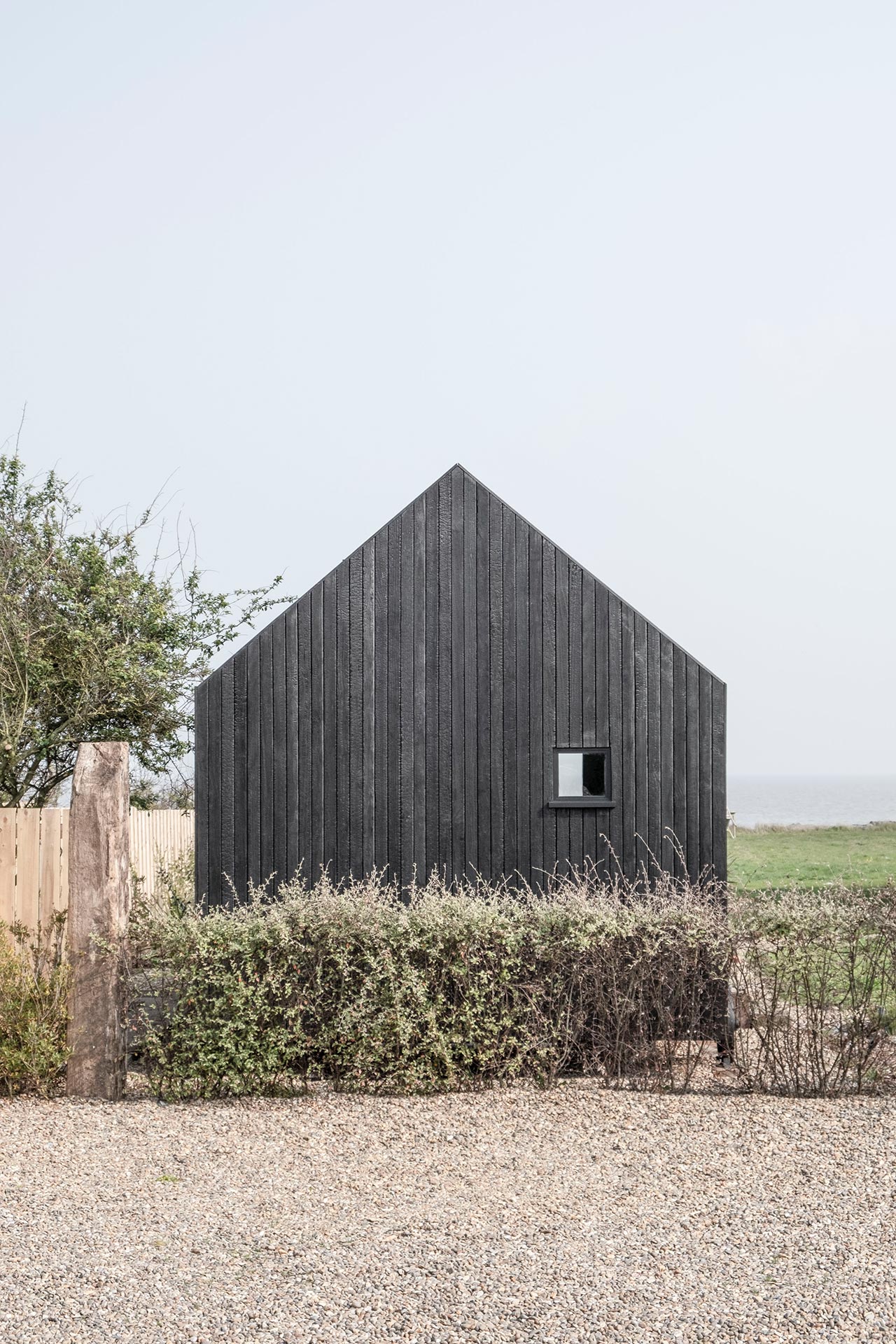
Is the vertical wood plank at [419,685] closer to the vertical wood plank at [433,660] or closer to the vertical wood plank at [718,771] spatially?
the vertical wood plank at [433,660]

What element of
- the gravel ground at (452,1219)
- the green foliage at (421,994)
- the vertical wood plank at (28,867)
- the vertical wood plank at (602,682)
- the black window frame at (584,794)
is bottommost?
the gravel ground at (452,1219)

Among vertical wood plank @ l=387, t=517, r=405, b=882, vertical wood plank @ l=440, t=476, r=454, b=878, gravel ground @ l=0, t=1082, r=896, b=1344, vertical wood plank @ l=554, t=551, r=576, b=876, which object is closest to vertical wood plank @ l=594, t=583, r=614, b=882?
vertical wood plank @ l=554, t=551, r=576, b=876

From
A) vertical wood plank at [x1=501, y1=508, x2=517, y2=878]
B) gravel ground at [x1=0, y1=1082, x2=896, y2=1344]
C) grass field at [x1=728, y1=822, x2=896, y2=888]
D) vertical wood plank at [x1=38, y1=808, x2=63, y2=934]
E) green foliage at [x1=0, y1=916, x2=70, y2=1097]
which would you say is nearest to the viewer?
gravel ground at [x1=0, y1=1082, x2=896, y2=1344]

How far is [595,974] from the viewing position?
773cm

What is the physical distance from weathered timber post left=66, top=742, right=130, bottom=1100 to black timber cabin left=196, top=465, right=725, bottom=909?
6.27ft

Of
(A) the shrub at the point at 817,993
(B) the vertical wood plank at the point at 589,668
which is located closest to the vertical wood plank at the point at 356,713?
(B) the vertical wood plank at the point at 589,668

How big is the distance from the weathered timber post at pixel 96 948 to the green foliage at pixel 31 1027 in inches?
4.3

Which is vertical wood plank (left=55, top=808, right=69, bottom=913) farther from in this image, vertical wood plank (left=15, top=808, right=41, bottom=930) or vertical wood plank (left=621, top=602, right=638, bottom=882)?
vertical wood plank (left=621, top=602, right=638, bottom=882)

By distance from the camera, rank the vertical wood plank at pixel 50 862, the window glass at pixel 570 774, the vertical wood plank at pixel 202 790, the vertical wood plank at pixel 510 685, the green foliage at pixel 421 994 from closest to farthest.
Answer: the green foliage at pixel 421 994 → the vertical wood plank at pixel 50 862 → the vertical wood plank at pixel 202 790 → the vertical wood plank at pixel 510 685 → the window glass at pixel 570 774

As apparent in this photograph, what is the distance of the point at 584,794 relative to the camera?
10.1m

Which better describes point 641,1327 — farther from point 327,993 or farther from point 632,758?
point 632,758

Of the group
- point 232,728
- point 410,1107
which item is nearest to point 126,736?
point 232,728

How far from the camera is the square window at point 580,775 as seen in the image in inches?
394

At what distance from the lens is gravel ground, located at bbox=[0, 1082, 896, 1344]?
4.31 metres
